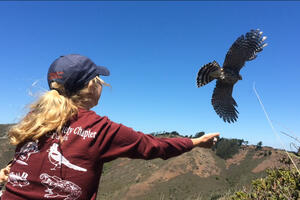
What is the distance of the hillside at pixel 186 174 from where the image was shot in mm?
31875

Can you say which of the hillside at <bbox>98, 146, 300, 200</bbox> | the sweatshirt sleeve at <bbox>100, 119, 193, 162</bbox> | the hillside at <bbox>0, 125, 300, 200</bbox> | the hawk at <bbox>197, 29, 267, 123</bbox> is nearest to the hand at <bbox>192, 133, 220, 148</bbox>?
the sweatshirt sleeve at <bbox>100, 119, 193, 162</bbox>

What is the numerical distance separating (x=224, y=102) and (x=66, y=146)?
3158 mm

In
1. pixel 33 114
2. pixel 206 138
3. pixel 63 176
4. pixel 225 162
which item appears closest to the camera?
pixel 63 176

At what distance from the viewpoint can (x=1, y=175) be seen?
76.8 inches

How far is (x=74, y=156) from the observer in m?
1.60

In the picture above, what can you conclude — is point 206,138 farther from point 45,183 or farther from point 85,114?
point 45,183

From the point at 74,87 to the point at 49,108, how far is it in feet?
0.79

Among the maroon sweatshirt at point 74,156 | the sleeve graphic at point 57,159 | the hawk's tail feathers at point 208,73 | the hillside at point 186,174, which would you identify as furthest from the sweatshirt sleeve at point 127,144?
the hillside at point 186,174

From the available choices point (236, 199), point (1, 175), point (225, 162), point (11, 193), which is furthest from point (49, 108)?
point (225, 162)

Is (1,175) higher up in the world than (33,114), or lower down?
lower down

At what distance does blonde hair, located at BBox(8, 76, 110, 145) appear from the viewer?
64.1 inches

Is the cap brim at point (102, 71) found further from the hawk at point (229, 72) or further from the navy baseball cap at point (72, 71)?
the hawk at point (229, 72)

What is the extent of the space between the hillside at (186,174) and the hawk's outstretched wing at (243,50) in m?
26.5

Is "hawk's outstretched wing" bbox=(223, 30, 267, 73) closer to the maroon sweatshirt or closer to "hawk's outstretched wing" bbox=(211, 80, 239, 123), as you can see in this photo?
"hawk's outstretched wing" bbox=(211, 80, 239, 123)
